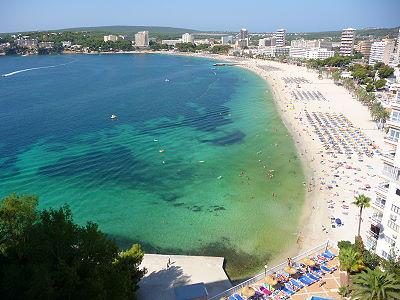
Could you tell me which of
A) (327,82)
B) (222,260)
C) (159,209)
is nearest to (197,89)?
(327,82)

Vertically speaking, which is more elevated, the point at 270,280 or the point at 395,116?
the point at 395,116

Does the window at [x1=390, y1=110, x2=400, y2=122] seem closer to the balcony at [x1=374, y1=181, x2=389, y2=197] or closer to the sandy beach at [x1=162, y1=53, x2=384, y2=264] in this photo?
the sandy beach at [x1=162, y1=53, x2=384, y2=264]

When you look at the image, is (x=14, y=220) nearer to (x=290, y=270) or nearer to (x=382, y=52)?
(x=290, y=270)

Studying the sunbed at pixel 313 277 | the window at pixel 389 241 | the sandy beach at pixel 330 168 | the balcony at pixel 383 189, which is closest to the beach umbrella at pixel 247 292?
the sunbed at pixel 313 277

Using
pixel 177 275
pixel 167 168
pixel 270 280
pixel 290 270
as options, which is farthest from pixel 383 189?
pixel 167 168

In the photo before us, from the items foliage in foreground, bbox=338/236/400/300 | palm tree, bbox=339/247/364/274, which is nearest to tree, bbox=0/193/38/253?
foliage in foreground, bbox=338/236/400/300
